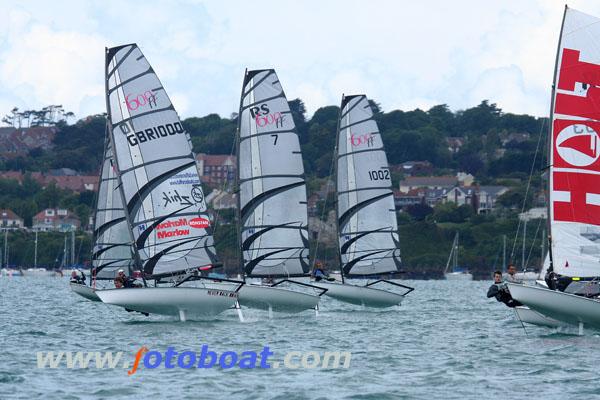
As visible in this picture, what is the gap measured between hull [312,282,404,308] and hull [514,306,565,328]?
10.6 m

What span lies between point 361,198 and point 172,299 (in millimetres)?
15317

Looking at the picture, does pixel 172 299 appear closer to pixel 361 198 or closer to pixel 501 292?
pixel 501 292

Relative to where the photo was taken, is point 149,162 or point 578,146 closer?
point 578,146

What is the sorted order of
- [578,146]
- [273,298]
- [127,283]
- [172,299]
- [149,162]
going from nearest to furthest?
[578,146]
[172,299]
[127,283]
[149,162]
[273,298]

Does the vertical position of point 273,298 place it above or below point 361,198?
below

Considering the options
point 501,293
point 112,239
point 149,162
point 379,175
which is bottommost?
point 501,293

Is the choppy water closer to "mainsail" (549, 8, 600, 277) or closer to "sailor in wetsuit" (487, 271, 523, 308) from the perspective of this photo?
"sailor in wetsuit" (487, 271, 523, 308)

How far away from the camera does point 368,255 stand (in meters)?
49.3

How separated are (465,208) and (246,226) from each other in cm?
12733

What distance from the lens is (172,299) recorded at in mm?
35125

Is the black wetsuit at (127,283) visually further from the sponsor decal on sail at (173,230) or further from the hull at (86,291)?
the hull at (86,291)

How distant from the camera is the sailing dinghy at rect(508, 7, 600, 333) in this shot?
33.6 meters

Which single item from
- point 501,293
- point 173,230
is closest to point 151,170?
point 173,230

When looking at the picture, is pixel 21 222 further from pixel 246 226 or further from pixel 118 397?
pixel 118 397
